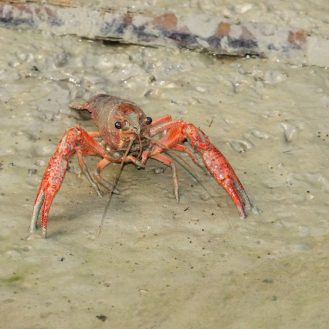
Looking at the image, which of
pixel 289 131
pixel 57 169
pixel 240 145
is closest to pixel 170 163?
pixel 240 145

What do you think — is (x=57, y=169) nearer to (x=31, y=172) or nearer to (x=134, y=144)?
(x=31, y=172)

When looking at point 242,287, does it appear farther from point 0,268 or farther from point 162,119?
point 162,119

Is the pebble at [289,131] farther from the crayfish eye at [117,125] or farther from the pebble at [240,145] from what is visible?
the crayfish eye at [117,125]

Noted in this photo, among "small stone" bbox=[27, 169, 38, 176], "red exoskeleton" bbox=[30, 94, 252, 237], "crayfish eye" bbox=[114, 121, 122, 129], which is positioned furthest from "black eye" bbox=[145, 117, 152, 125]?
"small stone" bbox=[27, 169, 38, 176]

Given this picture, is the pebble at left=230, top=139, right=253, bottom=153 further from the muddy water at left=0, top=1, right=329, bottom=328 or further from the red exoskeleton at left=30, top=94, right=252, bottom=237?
the red exoskeleton at left=30, top=94, right=252, bottom=237

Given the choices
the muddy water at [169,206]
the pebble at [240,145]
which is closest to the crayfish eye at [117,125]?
the muddy water at [169,206]

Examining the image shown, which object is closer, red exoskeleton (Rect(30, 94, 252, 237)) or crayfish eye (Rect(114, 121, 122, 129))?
red exoskeleton (Rect(30, 94, 252, 237))
